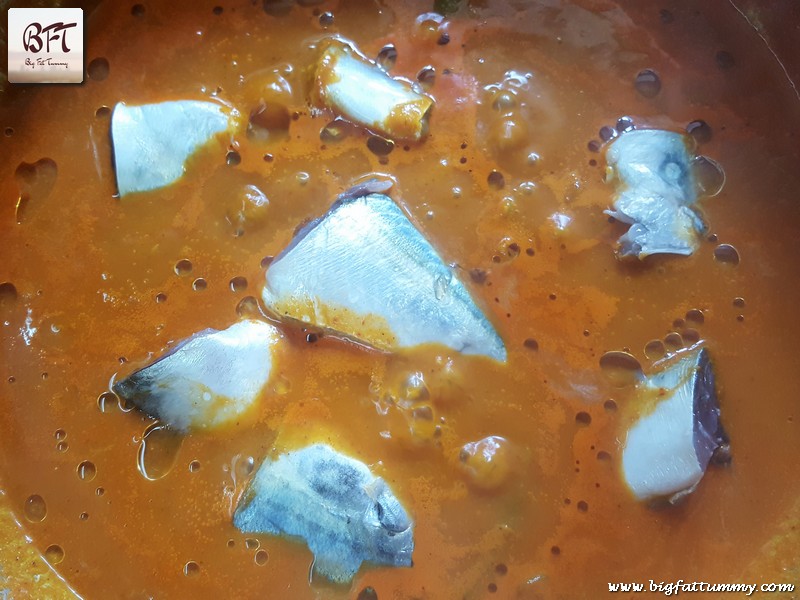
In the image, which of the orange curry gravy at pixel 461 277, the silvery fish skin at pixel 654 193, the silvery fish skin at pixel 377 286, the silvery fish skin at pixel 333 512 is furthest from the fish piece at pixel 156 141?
the silvery fish skin at pixel 654 193

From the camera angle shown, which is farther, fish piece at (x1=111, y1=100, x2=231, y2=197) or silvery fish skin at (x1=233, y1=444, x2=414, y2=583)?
fish piece at (x1=111, y1=100, x2=231, y2=197)

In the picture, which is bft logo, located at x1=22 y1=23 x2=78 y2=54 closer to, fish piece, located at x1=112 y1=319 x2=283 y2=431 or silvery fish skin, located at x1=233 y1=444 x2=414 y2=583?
fish piece, located at x1=112 y1=319 x2=283 y2=431

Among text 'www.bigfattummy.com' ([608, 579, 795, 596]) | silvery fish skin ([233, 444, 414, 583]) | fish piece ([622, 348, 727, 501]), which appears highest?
fish piece ([622, 348, 727, 501])

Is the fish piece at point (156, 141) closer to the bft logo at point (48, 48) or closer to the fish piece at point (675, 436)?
the bft logo at point (48, 48)

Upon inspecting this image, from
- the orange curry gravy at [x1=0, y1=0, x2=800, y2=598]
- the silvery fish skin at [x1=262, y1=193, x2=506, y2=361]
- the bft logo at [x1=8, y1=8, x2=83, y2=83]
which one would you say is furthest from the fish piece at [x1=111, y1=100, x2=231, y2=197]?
the silvery fish skin at [x1=262, y1=193, x2=506, y2=361]

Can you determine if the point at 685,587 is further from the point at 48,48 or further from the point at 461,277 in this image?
the point at 48,48

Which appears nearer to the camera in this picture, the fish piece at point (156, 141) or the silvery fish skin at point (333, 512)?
the silvery fish skin at point (333, 512)
